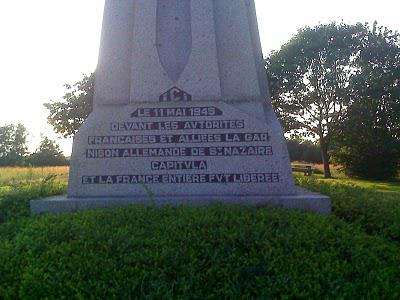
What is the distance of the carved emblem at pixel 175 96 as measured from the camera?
645cm

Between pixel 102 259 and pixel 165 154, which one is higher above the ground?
pixel 165 154

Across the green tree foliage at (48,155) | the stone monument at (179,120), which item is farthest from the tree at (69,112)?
the stone monument at (179,120)

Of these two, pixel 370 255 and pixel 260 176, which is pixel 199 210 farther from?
pixel 370 255

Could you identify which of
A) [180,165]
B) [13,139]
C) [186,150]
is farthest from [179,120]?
[13,139]

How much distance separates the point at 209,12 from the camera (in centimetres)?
670

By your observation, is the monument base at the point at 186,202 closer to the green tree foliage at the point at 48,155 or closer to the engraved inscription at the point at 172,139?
the engraved inscription at the point at 172,139

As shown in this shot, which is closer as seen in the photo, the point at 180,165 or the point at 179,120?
the point at 180,165

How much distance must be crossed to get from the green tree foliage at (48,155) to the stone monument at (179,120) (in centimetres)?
3850

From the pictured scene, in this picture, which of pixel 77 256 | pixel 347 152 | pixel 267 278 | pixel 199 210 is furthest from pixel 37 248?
pixel 347 152

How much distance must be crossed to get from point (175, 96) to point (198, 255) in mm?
3072

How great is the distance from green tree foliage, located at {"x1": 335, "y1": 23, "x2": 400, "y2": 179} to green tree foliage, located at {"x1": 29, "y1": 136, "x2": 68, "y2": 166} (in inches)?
1024

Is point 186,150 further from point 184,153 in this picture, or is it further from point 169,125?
point 169,125

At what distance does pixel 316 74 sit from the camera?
28.5m

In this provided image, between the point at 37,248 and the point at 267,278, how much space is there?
198 centimetres
